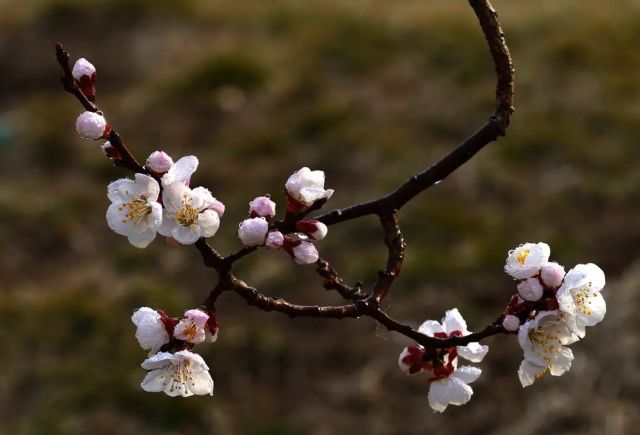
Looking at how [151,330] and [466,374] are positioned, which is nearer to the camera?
[151,330]

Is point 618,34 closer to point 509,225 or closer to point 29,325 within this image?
point 509,225

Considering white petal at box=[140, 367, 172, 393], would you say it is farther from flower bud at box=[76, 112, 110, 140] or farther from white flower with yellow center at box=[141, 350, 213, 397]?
flower bud at box=[76, 112, 110, 140]

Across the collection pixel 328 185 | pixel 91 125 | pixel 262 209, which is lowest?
pixel 328 185

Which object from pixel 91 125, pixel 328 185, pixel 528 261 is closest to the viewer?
pixel 91 125

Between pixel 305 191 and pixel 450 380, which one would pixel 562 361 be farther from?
pixel 305 191

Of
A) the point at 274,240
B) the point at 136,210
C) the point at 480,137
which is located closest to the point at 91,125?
the point at 136,210

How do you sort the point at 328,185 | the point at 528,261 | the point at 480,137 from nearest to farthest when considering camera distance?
the point at 528,261 → the point at 480,137 → the point at 328,185

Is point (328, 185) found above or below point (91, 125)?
below
